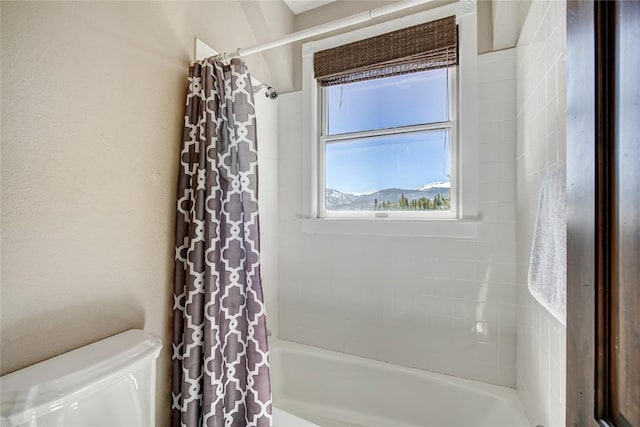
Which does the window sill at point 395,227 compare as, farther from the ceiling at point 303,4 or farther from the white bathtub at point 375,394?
the ceiling at point 303,4

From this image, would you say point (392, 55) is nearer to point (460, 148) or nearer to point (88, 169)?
point (460, 148)

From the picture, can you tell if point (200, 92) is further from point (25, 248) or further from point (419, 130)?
point (419, 130)

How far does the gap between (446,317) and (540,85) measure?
1.18 meters

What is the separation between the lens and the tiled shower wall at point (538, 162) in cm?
86

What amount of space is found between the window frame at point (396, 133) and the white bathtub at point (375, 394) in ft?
2.90

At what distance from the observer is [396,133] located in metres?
1.74

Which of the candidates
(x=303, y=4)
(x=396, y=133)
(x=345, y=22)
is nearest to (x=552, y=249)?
(x=345, y=22)

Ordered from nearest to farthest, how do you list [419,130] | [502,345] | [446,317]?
[502,345] < [446,317] < [419,130]

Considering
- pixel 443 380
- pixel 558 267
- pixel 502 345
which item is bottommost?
pixel 443 380

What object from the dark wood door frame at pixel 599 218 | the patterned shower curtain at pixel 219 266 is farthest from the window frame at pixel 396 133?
the dark wood door frame at pixel 599 218

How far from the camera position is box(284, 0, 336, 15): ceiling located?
183cm

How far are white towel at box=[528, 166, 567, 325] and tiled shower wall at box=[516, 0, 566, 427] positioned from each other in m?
0.11

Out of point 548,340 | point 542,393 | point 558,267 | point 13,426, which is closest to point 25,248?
point 13,426

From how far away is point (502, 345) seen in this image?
1.45 meters
